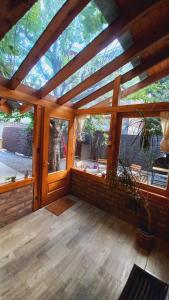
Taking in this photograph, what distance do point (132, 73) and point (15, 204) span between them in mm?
3062

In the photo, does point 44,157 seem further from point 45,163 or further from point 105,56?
point 105,56

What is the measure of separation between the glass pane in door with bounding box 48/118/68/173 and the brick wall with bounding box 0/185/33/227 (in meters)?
0.67

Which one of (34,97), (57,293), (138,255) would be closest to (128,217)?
(138,255)

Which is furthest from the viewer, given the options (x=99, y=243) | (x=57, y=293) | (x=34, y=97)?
(x=34, y=97)

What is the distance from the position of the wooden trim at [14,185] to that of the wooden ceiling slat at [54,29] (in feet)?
5.67

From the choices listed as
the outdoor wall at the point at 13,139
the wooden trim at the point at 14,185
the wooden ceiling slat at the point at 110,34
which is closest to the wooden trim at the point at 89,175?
the wooden trim at the point at 14,185

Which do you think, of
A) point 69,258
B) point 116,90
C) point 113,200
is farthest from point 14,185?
point 116,90

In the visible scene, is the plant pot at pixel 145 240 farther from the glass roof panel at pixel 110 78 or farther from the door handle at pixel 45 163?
the glass roof panel at pixel 110 78

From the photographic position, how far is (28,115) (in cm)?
390

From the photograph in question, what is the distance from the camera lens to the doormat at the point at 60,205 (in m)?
3.03

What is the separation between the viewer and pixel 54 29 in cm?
150

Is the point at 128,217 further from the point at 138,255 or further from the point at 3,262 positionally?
the point at 3,262

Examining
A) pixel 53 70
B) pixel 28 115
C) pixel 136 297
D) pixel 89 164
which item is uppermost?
Result: pixel 53 70

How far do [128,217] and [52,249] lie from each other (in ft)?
4.92
